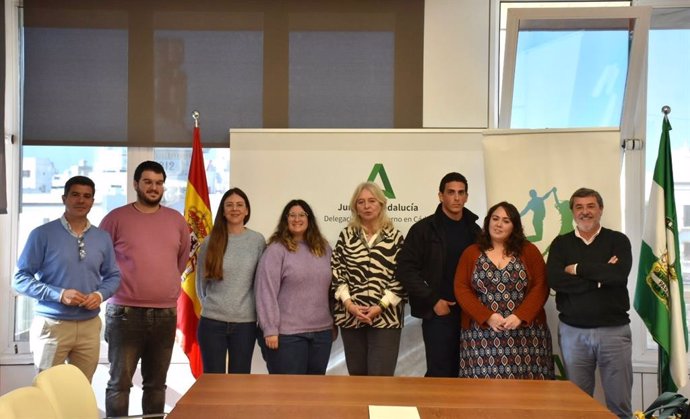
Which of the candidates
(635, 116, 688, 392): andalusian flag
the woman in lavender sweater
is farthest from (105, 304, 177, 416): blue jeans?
(635, 116, 688, 392): andalusian flag

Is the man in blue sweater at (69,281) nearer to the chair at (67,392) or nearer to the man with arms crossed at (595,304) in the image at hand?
the chair at (67,392)

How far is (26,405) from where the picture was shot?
6.51 feet

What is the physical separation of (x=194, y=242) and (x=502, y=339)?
6.94 feet

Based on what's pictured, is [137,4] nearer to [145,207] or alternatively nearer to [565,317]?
[145,207]

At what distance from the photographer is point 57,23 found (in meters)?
5.18

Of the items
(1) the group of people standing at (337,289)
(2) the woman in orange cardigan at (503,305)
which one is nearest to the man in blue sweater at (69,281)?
(1) the group of people standing at (337,289)

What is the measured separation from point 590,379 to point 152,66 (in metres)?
3.68

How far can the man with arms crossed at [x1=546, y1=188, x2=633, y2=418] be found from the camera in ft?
13.0

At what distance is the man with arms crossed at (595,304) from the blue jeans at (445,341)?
2.01ft

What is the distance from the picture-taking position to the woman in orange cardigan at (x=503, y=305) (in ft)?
12.7

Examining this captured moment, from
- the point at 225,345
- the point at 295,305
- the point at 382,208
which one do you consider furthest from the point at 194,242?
the point at 382,208

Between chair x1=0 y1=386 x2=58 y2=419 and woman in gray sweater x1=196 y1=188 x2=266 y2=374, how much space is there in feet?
6.69

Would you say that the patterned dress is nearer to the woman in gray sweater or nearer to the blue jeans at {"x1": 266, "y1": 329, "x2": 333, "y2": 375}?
the blue jeans at {"x1": 266, "y1": 329, "x2": 333, "y2": 375}

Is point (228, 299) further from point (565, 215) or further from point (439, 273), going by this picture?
point (565, 215)
